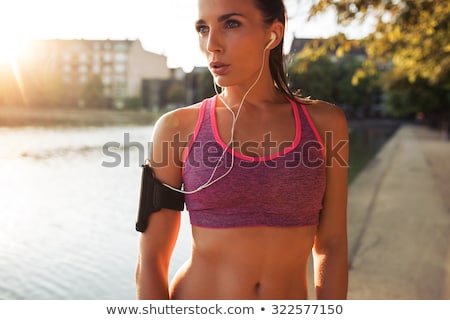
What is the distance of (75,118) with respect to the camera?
28000mm

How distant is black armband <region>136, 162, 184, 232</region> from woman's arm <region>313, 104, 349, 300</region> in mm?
409

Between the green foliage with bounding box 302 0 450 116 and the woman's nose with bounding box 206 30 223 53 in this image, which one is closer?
the woman's nose with bounding box 206 30 223 53

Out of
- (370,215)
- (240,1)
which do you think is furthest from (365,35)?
(240,1)

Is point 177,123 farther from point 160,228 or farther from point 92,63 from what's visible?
point 92,63

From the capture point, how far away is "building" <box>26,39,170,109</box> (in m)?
13.3

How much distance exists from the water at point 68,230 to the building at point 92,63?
8.85ft

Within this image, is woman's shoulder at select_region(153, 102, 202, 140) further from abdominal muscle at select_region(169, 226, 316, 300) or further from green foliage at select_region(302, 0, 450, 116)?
green foliage at select_region(302, 0, 450, 116)

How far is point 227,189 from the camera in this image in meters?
1.37

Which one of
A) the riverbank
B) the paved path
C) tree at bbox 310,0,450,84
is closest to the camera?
the paved path

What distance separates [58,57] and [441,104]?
43951 millimetres

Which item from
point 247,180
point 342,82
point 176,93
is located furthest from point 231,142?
point 342,82

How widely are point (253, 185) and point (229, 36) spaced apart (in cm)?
40

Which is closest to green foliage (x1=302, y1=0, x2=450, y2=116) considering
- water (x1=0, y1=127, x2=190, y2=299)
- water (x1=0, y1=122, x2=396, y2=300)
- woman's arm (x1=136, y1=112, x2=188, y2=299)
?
water (x1=0, y1=122, x2=396, y2=300)
